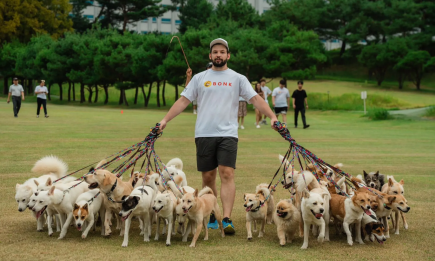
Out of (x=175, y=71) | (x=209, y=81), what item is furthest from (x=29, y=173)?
(x=175, y=71)

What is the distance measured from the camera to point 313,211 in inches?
228

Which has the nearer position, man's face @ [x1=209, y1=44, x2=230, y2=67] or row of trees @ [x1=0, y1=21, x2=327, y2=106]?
man's face @ [x1=209, y1=44, x2=230, y2=67]

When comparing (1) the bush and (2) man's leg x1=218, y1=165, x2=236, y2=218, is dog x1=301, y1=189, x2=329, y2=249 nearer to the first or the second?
(2) man's leg x1=218, y1=165, x2=236, y2=218

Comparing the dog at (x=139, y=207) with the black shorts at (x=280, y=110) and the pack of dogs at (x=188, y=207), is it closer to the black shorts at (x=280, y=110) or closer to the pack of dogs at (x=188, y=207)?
the pack of dogs at (x=188, y=207)

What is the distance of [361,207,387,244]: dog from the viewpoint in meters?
5.88

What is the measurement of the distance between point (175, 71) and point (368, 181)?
41.4 meters

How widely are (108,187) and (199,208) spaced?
119 cm

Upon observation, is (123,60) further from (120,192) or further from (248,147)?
(120,192)

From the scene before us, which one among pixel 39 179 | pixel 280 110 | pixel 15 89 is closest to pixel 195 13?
pixel 15 89

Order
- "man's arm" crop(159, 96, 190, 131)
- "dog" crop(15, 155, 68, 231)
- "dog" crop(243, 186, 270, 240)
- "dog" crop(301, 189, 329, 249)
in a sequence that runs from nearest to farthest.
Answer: "dog" crop(301, 189, 329, 249), "dog" crop(243, 186, 270, 240), "dog" crop(15, 155, 68, 231), "man's arm" crop(159, 96, 190, 131)

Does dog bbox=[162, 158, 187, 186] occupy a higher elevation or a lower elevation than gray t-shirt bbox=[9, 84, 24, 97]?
lower

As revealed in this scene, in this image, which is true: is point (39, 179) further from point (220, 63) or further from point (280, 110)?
point (280, 110)

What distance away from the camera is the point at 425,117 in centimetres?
3038

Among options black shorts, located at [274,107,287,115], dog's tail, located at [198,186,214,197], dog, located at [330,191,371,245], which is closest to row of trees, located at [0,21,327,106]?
black shorts, located at [274,107,287,115]
